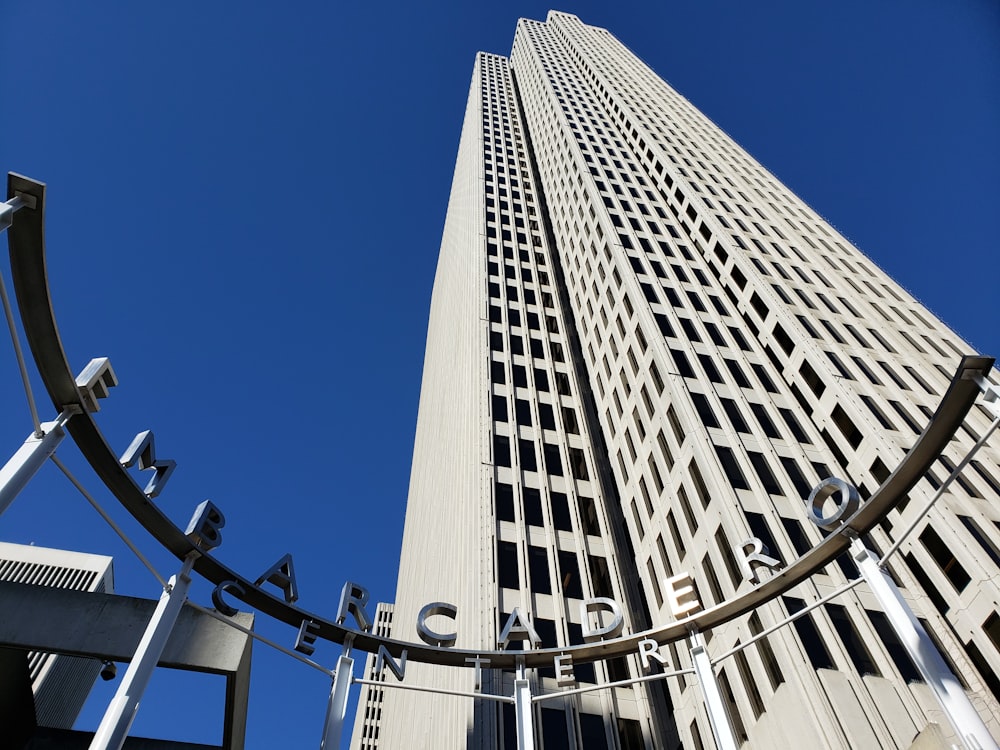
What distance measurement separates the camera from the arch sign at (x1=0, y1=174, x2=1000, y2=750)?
45.5 ft

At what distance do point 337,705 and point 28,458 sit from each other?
880 centimetres

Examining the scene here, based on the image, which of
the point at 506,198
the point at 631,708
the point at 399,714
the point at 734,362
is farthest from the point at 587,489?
the point at 506,198

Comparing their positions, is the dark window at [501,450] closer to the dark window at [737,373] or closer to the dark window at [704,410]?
the dark window at [704,410]

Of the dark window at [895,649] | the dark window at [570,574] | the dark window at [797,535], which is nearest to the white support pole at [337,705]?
the dark window at [895,649]

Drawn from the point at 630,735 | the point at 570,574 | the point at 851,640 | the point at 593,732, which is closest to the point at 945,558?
the point at 851,640

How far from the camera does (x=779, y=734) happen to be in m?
28.5

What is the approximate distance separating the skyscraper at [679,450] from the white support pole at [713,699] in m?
10.7

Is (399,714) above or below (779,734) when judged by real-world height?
above

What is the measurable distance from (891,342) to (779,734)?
1218 inches

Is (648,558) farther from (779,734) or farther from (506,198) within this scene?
(506,198)

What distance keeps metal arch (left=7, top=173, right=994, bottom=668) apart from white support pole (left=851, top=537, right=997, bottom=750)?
5.78ft

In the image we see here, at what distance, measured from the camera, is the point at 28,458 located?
46.1 ft

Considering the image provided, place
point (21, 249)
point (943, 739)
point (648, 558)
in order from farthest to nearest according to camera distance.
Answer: point (648, 558) → point (943, 739) → point (21, 249)

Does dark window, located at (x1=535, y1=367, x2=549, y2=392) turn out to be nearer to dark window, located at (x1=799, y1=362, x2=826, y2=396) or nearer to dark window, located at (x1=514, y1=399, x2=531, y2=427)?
dark window, located at (x1=514, y1=399, x2=531, y2=427)
